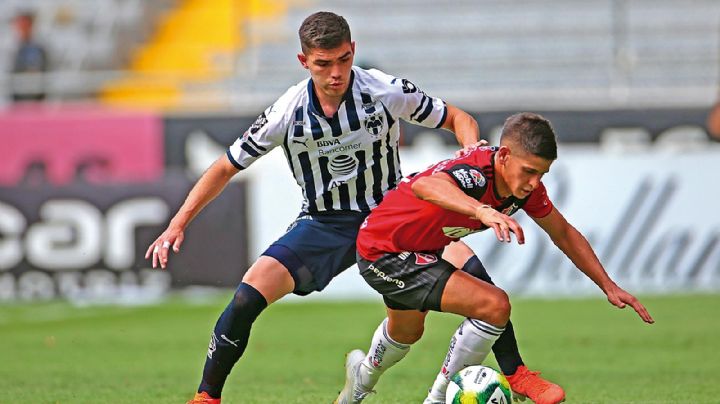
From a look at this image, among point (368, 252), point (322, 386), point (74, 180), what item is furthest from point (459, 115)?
point (74, 180)

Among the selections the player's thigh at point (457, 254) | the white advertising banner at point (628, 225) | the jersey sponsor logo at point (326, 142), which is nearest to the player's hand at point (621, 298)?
the player's thigh at point (457, 254)

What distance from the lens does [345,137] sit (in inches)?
267

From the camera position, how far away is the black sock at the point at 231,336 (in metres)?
6.52

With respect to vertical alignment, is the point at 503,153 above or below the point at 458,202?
above

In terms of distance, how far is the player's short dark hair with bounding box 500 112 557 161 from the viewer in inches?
228

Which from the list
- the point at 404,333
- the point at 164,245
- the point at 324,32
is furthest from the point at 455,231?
the point at 164,245

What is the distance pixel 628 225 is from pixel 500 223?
10062mm

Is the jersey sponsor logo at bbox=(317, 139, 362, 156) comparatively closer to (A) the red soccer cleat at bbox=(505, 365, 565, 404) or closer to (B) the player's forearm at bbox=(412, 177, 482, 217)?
(B) the player's forearm at bbox=(412, 177, 482, 217)

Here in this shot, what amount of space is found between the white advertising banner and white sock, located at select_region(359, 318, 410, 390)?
7.92 m

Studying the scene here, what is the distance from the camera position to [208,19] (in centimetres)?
2183

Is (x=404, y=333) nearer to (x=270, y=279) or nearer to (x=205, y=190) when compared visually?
(x=270, y=279)

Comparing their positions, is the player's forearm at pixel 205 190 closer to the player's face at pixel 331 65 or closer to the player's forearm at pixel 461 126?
the player's face at pixel 331 65

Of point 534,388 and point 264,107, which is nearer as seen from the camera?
point 534,388

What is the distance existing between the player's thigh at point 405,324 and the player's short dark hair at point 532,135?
4.12 ft
